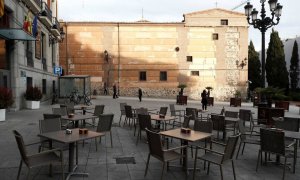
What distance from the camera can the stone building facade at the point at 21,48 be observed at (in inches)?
570

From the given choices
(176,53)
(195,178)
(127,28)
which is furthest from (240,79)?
(195,178)

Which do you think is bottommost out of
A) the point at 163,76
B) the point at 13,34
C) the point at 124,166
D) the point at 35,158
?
the point at 124,166

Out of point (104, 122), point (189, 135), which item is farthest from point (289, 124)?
point (104, 122)

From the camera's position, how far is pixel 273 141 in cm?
560

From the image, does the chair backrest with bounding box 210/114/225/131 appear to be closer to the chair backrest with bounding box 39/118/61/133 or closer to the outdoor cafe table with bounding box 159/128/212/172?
the outdoor cafe table with bounding box 159/128/212/172

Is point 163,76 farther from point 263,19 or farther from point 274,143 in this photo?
point 274,143

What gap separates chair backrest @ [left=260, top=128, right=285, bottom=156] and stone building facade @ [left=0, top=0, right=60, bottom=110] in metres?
11.8

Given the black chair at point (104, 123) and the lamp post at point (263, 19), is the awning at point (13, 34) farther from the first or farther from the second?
the lamp post at point (263, 19)

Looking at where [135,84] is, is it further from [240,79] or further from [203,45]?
[240,79]

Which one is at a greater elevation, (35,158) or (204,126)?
(204,126)

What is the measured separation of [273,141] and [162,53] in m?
28.6

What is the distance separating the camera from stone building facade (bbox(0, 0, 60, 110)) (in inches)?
570

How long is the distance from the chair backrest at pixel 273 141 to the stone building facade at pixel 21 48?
1183 centimetres

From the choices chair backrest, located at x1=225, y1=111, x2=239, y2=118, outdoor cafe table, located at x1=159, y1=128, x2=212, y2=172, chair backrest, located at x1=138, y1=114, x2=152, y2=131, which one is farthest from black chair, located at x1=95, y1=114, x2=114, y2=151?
chair backrest, located at x1=225, y1=111, x2=239, y2=118
